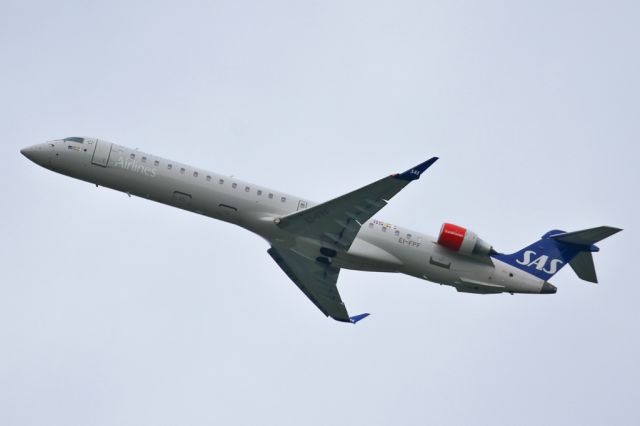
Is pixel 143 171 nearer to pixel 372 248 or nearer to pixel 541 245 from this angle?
pixel 372 248

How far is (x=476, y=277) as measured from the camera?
1444 inches

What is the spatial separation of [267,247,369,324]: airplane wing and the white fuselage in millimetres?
1287

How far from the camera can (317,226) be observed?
34.9 m

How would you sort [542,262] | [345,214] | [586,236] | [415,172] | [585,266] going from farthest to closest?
1. [542,262]
2. [585,266]
3. [586,236]
4. [345,214]
5. [415,172]

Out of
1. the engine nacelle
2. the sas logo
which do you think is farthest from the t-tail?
the engine nacelle

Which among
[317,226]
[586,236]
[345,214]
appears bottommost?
[317,226]

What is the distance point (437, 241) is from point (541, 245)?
528cm

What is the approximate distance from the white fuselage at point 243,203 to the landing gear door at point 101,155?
0.04 metres

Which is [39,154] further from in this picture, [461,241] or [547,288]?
[547,288]

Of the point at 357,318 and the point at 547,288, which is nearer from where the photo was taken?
the point at 547,288

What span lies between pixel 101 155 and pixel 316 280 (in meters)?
11.4

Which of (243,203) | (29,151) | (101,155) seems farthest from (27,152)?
(243,203)

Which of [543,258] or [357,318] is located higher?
[543,258]

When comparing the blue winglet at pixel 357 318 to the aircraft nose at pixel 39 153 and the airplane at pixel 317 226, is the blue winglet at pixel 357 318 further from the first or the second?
the aircraft nose at pixel 39 153
